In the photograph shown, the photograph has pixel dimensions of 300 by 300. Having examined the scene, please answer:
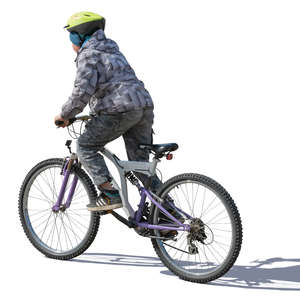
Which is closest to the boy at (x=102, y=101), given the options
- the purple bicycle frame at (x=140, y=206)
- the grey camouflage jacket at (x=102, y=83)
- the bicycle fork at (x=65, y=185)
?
the grey camouflage jacket at (x=102, y=83)

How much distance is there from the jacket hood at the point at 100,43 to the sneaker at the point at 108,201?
1456mm

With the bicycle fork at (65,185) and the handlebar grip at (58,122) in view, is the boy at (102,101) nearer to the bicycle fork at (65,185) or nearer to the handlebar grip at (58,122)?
the handlebar grip at (58,122)

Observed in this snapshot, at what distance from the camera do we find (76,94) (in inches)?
320

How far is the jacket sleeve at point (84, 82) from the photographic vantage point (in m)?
8.06

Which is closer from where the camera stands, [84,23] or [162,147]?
[162,147]

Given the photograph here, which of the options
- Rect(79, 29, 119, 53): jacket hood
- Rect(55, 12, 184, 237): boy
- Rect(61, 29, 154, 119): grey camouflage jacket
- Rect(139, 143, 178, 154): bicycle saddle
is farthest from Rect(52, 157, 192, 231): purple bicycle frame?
Rect(79, 29, 119, 53): jacket hood

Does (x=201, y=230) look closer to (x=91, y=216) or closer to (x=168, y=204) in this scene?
(x=168, y=204)

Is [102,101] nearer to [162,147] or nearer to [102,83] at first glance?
[102,83]

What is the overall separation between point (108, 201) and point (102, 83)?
1236 mm

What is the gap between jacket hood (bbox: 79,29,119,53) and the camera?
8250 mm

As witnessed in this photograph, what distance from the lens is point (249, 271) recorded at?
837 centimetres

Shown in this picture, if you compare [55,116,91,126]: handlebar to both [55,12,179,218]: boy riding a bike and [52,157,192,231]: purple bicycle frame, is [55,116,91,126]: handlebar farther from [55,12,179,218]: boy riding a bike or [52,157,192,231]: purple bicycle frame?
[52,157,192,231]: purple bicycle frame

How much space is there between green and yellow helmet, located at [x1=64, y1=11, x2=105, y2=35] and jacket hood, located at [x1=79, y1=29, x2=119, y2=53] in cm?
7

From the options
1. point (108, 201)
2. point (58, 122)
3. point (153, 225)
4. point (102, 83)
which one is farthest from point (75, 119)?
point (153, 225)
